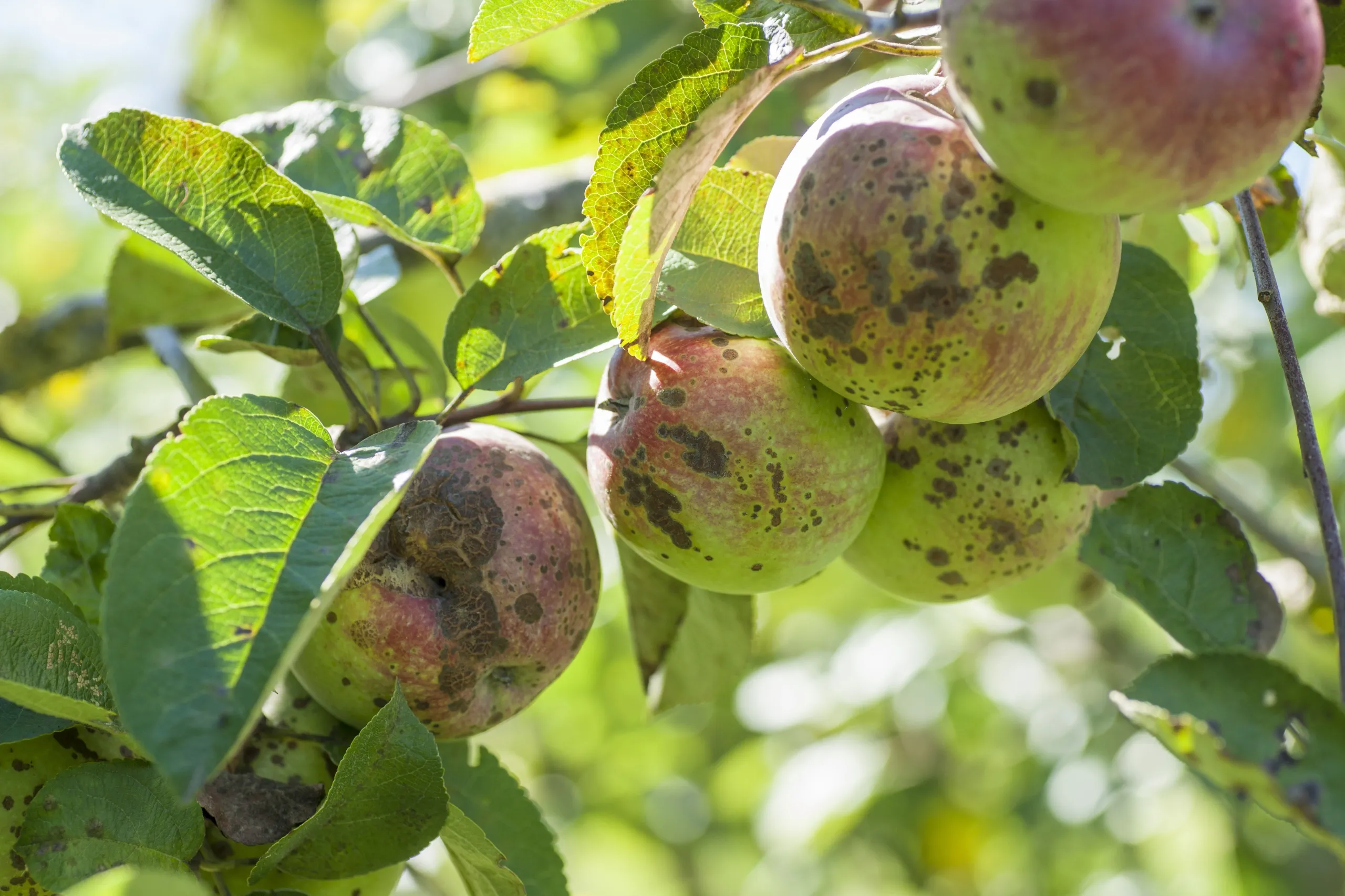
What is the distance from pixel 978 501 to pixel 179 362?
4.03 feet

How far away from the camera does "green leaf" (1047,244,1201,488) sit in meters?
1.11

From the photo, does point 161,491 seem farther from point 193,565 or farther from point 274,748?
point 274,748

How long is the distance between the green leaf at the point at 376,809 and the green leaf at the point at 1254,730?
0.63 metres

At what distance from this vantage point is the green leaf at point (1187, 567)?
3.94ft

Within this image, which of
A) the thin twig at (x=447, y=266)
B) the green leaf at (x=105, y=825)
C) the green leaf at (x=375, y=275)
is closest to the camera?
the green leaf at (x=105, y=825)

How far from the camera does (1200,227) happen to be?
4.70 ft

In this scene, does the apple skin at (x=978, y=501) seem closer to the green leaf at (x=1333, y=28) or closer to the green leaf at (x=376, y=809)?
the green leaf at (x=1333, y=28)

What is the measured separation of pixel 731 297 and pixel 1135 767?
6.98 feet

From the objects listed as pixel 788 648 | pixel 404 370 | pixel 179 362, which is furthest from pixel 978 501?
pixel 788 648

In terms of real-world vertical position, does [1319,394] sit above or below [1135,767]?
above

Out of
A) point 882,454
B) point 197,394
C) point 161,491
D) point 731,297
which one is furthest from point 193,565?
point 197,394

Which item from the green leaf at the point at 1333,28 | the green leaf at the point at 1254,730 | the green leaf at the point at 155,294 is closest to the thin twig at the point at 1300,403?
the green leaf at the point at 1254,730

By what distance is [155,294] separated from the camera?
5.76 feet

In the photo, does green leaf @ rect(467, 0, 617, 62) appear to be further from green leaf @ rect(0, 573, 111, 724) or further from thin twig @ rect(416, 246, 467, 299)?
green leaf @ rect(0, 573, 111, 724)
